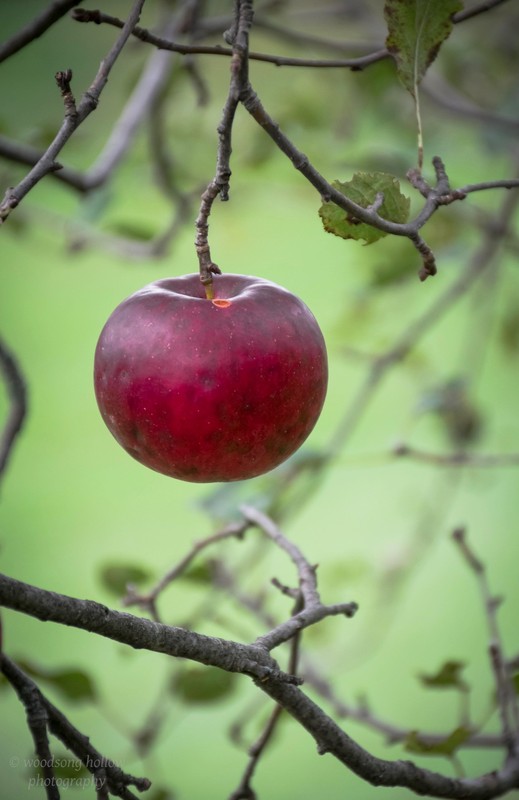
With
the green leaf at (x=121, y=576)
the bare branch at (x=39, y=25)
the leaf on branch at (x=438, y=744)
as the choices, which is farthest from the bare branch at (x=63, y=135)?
the green leaf at (x=121, y=576)

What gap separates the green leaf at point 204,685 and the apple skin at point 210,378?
1.37ft

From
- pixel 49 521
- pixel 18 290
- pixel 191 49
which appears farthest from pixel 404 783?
pixel 18 290

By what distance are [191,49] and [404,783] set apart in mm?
572

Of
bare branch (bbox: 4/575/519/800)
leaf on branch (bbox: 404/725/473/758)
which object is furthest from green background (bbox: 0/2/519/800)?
bare branch (bbox: 4/575/519/800)

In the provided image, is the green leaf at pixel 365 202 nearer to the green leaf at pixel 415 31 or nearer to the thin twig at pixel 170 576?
the green leaf at pixel 415 31

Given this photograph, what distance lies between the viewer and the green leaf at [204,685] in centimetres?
102

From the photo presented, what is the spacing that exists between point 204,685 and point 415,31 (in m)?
0.70

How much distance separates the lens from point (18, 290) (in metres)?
3.74

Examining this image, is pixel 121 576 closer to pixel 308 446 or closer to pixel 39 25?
pixel 308 446

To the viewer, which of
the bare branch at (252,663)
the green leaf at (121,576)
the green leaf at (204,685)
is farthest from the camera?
the green leaf at (121,576)

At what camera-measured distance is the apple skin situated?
62 cm

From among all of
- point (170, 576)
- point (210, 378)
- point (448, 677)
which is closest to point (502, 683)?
point (448, 677)

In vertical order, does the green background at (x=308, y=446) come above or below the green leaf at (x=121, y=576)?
above

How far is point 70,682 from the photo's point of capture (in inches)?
36.7
